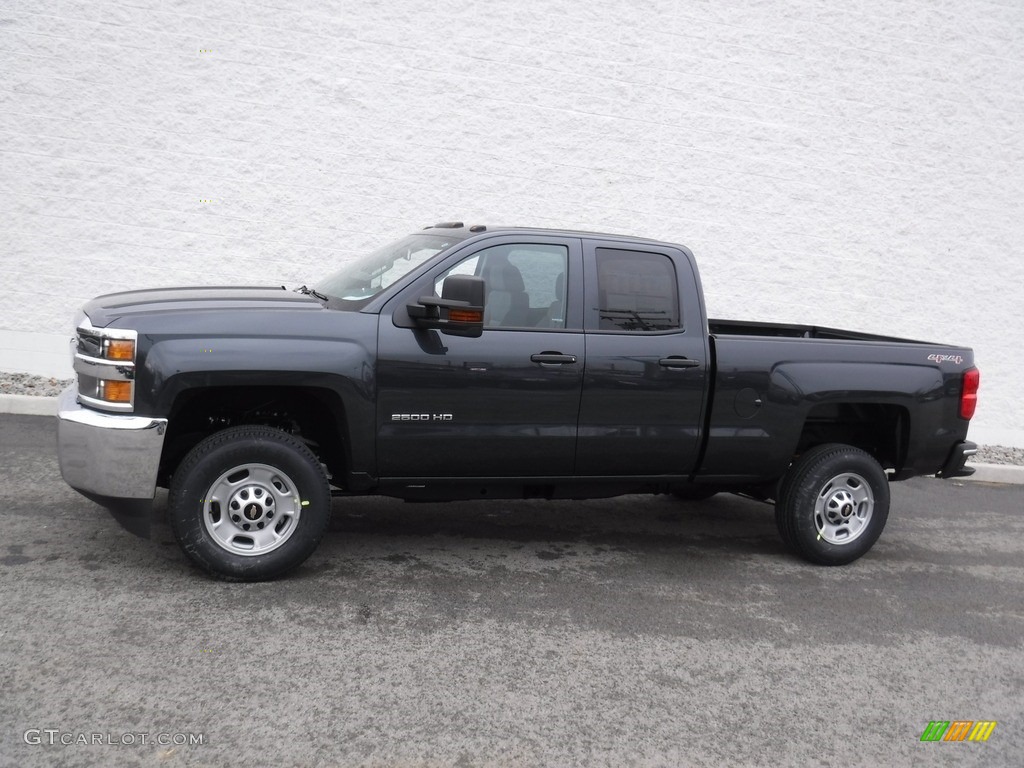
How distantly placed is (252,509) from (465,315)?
5.08 ft

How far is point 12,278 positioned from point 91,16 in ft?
9.33

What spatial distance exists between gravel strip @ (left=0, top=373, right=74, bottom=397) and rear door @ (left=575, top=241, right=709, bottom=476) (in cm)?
599

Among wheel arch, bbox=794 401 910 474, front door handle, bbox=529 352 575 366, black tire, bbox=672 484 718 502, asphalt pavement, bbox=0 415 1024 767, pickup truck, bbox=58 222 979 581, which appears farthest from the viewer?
black tire, bbox=672 484 718 502

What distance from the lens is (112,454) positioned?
454 centimetres

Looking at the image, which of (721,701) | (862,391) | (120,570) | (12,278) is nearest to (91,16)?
(12,278)

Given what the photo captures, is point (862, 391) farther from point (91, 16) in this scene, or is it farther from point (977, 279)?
point (91, 16)

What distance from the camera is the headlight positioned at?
4570 mm

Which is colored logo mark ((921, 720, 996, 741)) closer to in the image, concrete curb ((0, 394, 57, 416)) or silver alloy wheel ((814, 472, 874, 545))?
silver alloy wheel ((814, 472, 874, 545))

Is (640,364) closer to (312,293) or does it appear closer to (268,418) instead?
(312,293)

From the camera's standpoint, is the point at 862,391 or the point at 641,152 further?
the point at 641,152

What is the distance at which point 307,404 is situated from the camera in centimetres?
521

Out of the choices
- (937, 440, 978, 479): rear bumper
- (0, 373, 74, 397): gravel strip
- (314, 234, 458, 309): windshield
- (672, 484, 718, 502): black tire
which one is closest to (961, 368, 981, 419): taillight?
(937, 440, 978, 479): rear bumper

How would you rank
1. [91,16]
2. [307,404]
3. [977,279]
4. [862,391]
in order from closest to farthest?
[307,404] < [862,391] < [91,16] < [977,279]

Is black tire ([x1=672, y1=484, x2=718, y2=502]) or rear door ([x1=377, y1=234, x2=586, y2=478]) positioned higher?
rear door ([x1=377, y1=234, x2=586, y2=478])
